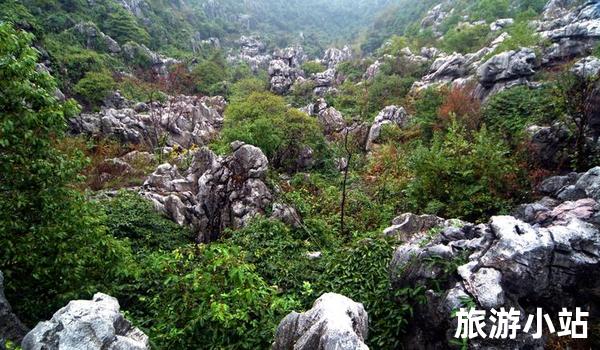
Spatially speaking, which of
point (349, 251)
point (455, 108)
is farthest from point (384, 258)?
point (455, 108)

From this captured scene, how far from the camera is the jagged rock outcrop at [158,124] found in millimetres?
24228

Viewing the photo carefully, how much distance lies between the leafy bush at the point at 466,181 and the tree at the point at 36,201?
9.17 metres

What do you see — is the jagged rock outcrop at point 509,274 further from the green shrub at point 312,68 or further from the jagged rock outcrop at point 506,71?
the green shrub at point 312,68

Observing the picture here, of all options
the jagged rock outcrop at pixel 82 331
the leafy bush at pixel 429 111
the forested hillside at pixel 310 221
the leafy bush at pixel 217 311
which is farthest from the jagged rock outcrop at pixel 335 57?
the jagged rock outcrop at pixel 82 331

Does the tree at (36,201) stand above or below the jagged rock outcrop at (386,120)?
below

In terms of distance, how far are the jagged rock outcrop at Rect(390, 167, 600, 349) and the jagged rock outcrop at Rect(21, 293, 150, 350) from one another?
4.16 metres

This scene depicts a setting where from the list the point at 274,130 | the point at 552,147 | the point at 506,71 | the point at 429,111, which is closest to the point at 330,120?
the point at 429,111

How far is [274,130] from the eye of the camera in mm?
19922

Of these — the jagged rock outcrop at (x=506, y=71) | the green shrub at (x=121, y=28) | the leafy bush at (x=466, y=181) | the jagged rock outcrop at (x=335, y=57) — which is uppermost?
the jagged rock outcrop at (x=335, y=57)

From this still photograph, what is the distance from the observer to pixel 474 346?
4922mm

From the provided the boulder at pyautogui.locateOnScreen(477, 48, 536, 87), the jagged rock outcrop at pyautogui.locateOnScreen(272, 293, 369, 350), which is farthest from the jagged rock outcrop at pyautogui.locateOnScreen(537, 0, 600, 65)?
the jagged rock outcrop at pyautogui.locateOnScreen(272, 293, 369, 350)

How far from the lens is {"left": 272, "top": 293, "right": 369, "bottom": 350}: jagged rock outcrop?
395 cm

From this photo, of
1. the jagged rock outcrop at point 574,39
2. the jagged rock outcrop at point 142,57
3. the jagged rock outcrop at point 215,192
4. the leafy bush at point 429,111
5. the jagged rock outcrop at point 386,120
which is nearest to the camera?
the jagged rock outcrop at point 215,192

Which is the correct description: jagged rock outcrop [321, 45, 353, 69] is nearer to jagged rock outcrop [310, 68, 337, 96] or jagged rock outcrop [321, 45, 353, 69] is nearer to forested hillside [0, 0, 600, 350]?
jagged rock outcrop [310, 68, 337, 96]
